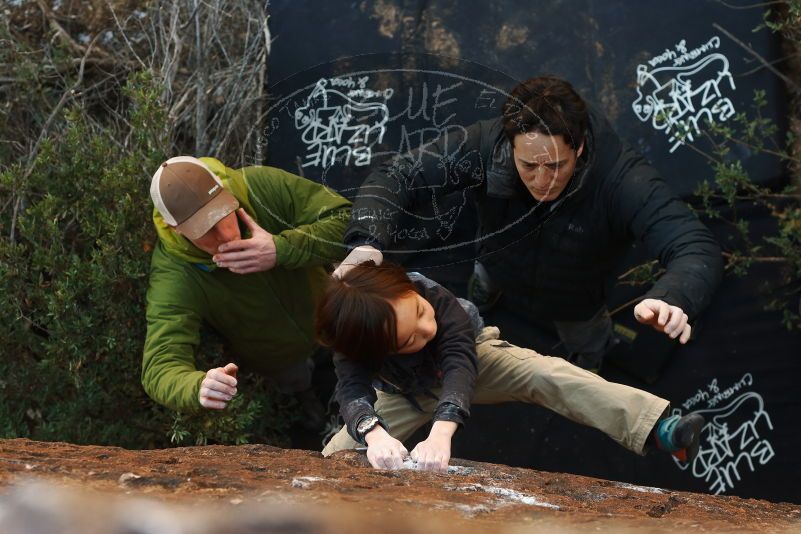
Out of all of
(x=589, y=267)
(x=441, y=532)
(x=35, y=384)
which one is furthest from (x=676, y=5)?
(x=441, y=532)

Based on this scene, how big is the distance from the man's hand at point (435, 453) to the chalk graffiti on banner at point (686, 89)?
2463mm

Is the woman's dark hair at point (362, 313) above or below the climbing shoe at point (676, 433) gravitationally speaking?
above

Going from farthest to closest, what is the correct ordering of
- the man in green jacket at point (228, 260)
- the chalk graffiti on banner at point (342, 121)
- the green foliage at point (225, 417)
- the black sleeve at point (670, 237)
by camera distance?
the green foliage at point (225, 417), the chalk graffiti on banner at point (342, 121), the man in green jacket at point (228, 260), the black sleeve at point (670, 237)

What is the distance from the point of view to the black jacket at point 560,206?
338cm

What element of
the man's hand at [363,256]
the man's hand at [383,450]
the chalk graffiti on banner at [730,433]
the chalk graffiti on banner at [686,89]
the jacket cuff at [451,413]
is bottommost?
the chalk graffiti on banner at [730,433]

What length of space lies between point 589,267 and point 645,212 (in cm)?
46

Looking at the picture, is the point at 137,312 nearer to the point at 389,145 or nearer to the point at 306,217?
the point at 306,217

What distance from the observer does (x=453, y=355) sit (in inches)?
116

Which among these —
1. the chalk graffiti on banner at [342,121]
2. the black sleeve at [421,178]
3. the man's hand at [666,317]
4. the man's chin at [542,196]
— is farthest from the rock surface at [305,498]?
the chalk graffiti on banner at [342,121]

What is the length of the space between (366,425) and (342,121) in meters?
1.71

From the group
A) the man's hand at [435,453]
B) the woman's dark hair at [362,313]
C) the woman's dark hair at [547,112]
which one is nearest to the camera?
the man's hand at [435,453]

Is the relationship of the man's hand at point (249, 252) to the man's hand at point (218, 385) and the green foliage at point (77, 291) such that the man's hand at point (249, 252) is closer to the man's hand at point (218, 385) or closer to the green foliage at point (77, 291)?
the green foliage at point (77, 291)

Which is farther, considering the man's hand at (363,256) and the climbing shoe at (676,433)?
the man's hand at (363,256)

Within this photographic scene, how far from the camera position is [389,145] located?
3896 millimetres
